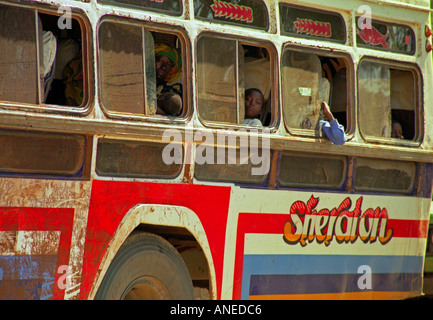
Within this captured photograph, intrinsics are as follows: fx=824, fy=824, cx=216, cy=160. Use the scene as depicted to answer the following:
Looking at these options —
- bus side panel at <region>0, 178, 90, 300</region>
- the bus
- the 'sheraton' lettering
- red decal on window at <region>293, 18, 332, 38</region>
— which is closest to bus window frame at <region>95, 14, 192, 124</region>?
the bus

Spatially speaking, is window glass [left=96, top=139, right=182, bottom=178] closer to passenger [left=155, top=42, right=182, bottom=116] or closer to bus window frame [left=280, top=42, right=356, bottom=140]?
passenger [left=155, top=42, right=182, bottom=116]

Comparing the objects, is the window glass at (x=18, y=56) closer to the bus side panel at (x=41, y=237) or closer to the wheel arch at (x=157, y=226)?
the bus side panel at (x=41, y=237)

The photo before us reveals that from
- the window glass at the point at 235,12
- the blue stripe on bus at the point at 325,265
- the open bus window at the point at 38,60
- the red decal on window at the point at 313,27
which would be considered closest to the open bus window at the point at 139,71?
the open bus window at the point at 38,60

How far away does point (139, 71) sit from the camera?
5.43 metres

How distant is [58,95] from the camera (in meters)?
5.29

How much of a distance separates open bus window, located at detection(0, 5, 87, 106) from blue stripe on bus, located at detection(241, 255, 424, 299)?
→ 1898 mm

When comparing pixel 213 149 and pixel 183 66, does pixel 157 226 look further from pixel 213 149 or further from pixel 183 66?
pixel 183 66

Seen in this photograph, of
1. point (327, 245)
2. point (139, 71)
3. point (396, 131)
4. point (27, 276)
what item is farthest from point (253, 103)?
point (27, 276)

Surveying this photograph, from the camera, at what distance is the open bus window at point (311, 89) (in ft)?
21.2

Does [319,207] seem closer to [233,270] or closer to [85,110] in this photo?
[233,270]

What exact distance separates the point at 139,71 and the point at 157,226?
1093mm

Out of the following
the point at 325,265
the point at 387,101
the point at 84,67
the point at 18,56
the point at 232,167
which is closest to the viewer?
the point at 18,56

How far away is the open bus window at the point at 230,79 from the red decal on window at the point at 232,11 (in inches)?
7.1

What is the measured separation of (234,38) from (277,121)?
2.38 feet
